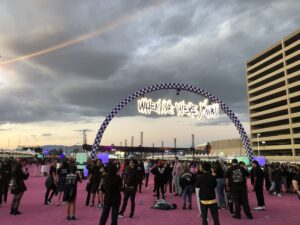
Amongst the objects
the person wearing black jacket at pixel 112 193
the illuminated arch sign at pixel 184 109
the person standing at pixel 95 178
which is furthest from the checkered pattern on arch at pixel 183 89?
the person wearing black jacket at pixel 112 193

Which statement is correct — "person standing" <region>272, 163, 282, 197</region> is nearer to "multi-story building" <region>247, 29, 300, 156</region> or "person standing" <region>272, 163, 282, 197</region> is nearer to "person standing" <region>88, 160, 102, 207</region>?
"person standing" <region>88, 160, 102, 207</region>

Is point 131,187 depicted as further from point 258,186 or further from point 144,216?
point 258,186

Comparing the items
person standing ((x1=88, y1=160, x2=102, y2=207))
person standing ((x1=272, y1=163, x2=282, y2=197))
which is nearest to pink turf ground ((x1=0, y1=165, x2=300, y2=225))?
person standing ((x1=88, y1=160, x2=102, y2=207))

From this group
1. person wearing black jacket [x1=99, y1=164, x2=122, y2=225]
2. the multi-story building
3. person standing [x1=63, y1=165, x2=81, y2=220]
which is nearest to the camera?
person wearing black jacket [x1=99, y1=164, x2=122, y2=225]

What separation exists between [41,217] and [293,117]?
76785mm

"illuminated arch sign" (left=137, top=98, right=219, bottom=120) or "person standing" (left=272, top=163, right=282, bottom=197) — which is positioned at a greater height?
"illuminated arch sign" (left=137, top=98, right=219, bottom=120)

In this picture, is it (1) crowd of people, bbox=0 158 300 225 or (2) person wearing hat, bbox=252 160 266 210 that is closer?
(1) crowd of people, bbox=0 158 300 225

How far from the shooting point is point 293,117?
7588cm

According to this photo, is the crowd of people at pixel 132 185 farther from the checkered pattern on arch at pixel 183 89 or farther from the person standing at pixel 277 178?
the checkered pattern on arch at pixel 183 89

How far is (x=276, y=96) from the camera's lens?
84.8 meters

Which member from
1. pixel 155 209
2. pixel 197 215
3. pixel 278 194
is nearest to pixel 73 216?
pixel 155 209

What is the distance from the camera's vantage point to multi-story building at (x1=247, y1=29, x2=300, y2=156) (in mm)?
75562

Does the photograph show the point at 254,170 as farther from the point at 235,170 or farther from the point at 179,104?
the point at 179,104

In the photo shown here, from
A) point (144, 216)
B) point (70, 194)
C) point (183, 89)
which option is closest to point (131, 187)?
point (144, 216)
